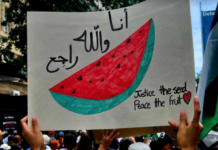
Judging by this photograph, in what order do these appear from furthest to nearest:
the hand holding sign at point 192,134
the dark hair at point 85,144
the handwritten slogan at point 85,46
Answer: the dark hair at point 85,144, the handwritten slogan at point 85,46, the hand holding sign at point 192,134

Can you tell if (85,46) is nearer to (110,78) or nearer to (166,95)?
(110,78)

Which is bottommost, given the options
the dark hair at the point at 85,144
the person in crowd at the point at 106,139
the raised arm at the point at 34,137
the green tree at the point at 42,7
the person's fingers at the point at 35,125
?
the dark hair at the point at 85,144

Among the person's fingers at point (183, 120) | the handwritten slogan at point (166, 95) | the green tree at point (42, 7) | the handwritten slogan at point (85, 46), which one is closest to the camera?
the person's fingers at point (183, 120)

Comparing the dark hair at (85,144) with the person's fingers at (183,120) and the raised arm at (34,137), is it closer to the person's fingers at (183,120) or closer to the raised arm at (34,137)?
the raised arm at (34,137)

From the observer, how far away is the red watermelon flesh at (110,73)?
2193 millimetres

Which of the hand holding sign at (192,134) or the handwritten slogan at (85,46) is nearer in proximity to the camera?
the hand holding sign at (192,134)

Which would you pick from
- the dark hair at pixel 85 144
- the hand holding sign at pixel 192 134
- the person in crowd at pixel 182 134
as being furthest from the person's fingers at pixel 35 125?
the dark hair at pixel 85 144

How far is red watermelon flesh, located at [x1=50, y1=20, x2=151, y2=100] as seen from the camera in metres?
2.19

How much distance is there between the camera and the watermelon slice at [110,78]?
2.18 meters

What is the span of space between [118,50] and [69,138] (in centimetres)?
287

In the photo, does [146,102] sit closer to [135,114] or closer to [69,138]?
[135,114]

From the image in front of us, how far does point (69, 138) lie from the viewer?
4.71m

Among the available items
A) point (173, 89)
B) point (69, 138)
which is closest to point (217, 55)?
point (173, 89)

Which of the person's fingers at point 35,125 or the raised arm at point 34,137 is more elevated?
the person's fingers at point 35,125
